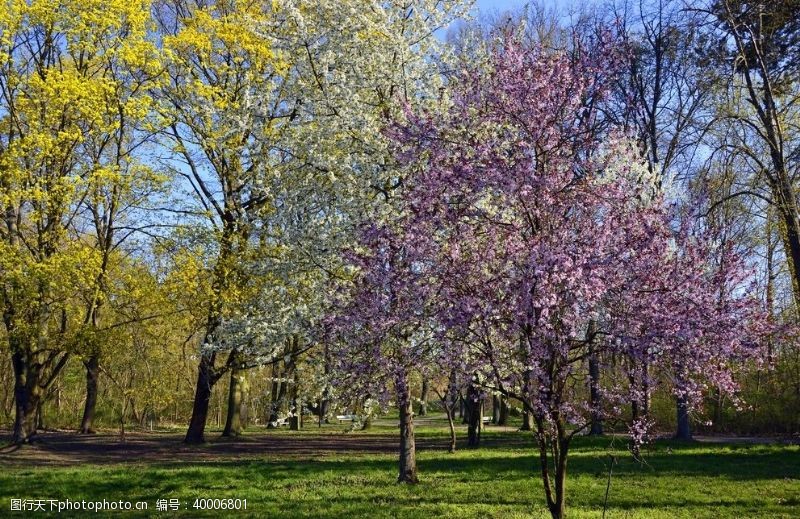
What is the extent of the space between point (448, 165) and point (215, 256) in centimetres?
1299

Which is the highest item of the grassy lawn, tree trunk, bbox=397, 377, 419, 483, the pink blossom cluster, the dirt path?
the pink blossom cluster

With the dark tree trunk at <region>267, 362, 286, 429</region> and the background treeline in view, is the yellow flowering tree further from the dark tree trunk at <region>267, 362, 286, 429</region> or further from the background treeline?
the dark tree trunk at <region>267, 362, 286, 429</region>

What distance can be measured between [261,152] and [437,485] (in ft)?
27.0

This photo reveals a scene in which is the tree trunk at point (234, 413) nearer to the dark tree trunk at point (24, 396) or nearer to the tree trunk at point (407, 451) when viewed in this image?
the dark tree trunk at point (24, 396)

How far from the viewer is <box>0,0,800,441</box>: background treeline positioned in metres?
13.0

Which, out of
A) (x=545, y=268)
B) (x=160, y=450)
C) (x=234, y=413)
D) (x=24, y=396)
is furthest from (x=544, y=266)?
(x=234, y=413)

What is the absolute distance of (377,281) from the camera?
28.0 feet

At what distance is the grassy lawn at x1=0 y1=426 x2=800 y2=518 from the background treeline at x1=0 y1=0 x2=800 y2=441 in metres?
1.68

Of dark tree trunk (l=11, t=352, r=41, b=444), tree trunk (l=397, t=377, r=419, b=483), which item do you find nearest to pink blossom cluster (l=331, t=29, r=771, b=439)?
tree trunk (l=397, t=377, r=419, b=483)

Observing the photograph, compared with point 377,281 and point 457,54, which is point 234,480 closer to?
point 377,281

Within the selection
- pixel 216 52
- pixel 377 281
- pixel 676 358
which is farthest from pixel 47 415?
pixel 676 358

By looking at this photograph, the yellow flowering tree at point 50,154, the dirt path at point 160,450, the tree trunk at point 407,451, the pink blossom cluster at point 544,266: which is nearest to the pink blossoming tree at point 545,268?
the pink blossom cluster at point 544,266

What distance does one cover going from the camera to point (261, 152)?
14711 millimetres

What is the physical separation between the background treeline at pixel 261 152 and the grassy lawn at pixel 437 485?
1684 mm
